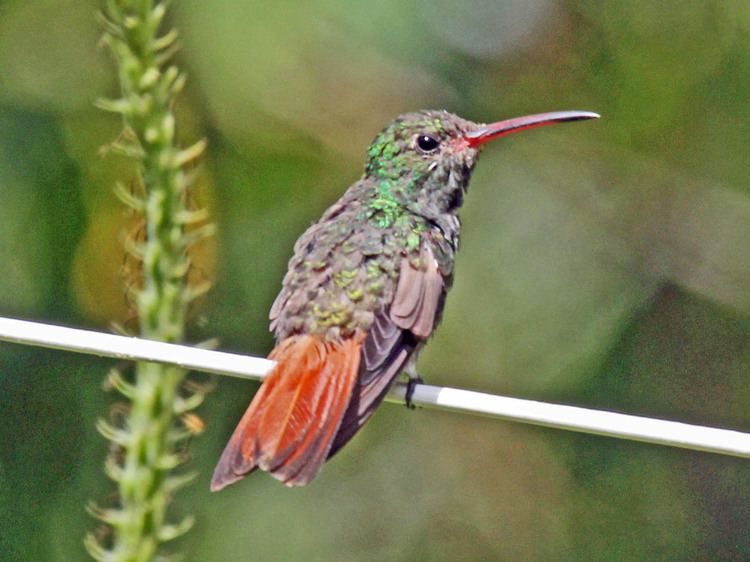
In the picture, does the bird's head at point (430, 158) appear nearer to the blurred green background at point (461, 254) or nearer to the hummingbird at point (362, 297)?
the hummingbird at point (362, 297)

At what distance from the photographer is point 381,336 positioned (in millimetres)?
3496

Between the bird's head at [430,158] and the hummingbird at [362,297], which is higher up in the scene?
the bird's head at [430,158]

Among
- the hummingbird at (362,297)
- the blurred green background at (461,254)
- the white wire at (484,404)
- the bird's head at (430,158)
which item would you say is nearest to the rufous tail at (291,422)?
the hummingbird at (362,297)

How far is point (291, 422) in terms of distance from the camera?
9.87 feet

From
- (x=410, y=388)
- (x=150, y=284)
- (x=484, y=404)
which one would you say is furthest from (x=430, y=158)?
(x=484, y=404)

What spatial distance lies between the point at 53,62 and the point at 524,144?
1.72 meters

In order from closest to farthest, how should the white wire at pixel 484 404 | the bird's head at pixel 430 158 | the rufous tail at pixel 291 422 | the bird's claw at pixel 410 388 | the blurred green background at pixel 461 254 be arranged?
the white wire at pixel 484 404 → the rufous tail at pixel 291 422 → the bird's claw at pixel 410 388 → the bird's head at pixel 430 158 → the blurred green background at pixel 461 254

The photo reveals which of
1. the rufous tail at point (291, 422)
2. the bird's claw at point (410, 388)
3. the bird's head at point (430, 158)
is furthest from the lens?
the bird's head at point (430, 158)

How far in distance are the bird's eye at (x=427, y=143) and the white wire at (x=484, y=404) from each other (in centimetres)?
149

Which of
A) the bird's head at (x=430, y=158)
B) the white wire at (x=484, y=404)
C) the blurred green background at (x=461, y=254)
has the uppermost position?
the white wire at (x=484, y=404)

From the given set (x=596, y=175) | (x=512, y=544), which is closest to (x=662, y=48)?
(x=596, y=175)

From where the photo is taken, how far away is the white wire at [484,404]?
2459 mm

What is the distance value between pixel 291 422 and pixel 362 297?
Answer: 0.65 metres

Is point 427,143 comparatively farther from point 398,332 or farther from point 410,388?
point 410,388
